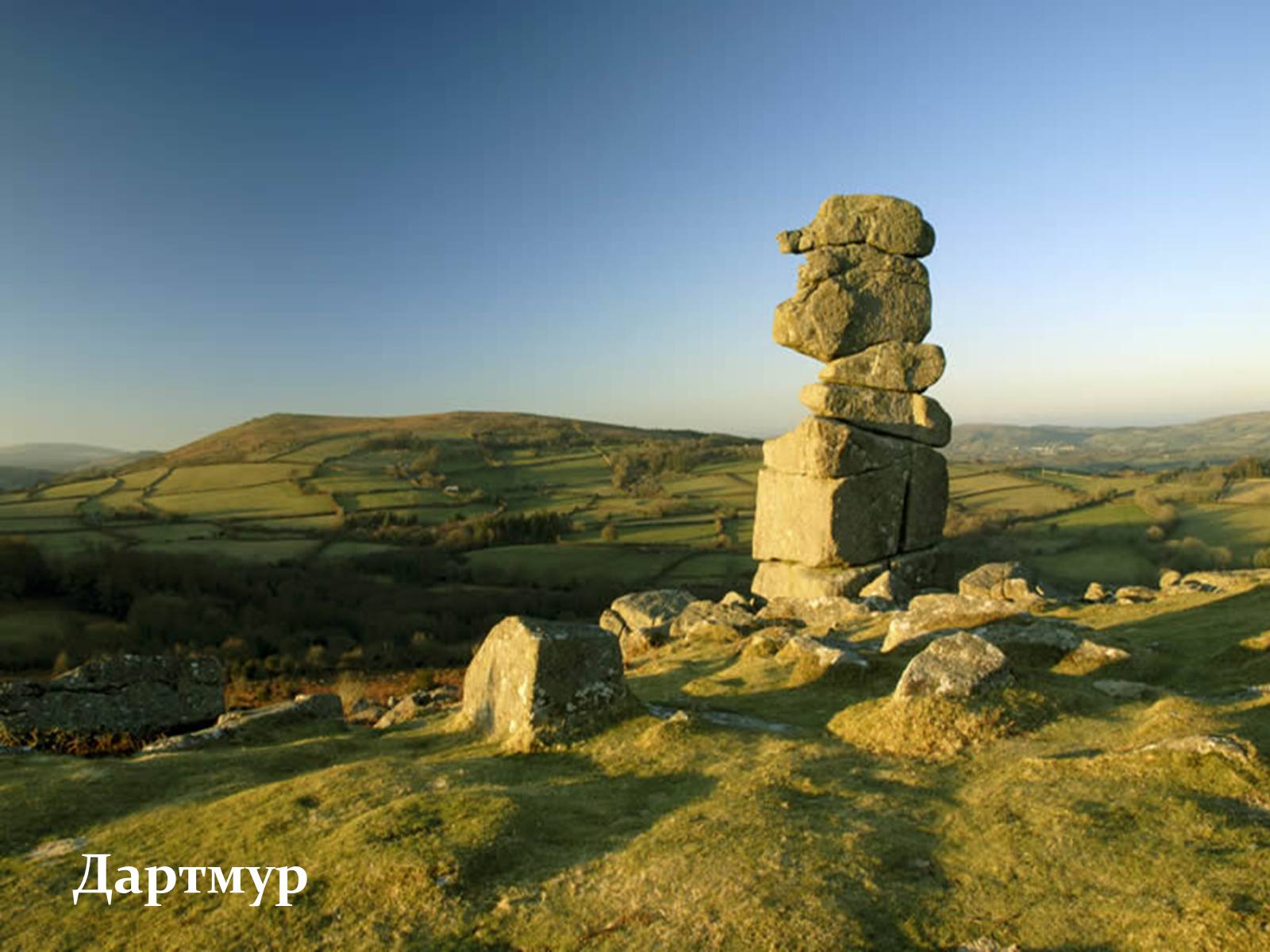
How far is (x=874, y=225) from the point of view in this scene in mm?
20812

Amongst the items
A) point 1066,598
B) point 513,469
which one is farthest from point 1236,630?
point 513,469

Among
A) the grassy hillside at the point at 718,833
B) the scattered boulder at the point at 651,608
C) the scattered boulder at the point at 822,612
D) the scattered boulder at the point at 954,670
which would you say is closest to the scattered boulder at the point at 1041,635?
the grassy hillside at the point at 718,833

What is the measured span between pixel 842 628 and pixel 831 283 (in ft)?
31.9

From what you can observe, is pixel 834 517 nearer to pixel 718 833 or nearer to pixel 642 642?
pixel 642 642

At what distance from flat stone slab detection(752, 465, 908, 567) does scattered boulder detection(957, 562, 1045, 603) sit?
8.37 feet

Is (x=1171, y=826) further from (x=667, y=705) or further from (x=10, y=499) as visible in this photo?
(x=10, y=499)

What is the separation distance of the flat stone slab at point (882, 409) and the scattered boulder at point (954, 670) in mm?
11721

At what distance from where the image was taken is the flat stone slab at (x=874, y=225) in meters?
20.7

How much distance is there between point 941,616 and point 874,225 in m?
12.1

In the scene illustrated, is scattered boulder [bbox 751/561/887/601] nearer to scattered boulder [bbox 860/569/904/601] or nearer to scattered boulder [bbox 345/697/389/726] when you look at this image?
scattered boulder [bbox 860/569/904/601]

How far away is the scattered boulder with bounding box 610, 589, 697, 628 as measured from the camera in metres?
20.8

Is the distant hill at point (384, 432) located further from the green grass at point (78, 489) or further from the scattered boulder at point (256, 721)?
the scattered boulder at point (256, 721)

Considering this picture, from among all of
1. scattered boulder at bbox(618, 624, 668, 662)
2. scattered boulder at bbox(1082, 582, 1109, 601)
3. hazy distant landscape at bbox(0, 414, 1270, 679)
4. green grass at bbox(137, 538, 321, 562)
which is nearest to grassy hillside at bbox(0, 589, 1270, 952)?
scattered boulder at bbox(618, 624, 668, 662)

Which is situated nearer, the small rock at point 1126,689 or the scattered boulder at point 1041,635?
the small rock at point 1126,689
